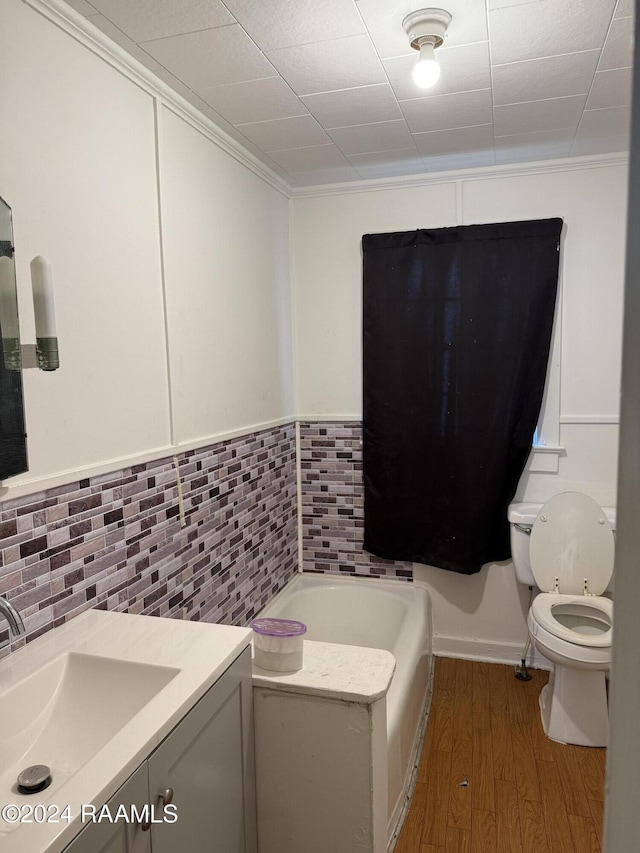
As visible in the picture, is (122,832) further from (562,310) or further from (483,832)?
(562,310)

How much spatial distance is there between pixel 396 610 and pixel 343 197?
2096 mm

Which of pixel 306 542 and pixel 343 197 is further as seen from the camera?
pixel 306 542

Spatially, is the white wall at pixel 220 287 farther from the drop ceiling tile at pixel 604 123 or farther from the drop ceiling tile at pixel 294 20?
the drop ceiling tile at pixel 604 123

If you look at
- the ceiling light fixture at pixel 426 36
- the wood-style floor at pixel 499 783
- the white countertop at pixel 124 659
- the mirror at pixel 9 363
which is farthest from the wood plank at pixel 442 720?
the ceiling light fixture at pixel 426 36

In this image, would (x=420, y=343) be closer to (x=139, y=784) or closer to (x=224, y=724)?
(x=224, y=724)

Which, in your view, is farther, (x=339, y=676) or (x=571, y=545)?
(x=571, y=545)

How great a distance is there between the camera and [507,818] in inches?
77.9

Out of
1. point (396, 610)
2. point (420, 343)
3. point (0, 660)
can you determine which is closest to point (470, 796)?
Answer: point (396, 610)

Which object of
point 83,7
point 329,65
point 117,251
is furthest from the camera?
point 329,65

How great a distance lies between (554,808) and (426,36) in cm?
247

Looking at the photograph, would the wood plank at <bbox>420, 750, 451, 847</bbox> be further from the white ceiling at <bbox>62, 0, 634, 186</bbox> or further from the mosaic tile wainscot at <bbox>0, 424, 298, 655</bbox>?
the white ceiling at <bbox>62, 0, 634, 186</bbox>

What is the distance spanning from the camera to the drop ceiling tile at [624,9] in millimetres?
1497

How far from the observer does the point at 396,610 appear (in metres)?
2.91

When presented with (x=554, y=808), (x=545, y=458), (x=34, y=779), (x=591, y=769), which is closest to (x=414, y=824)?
(x=554, y=808)
